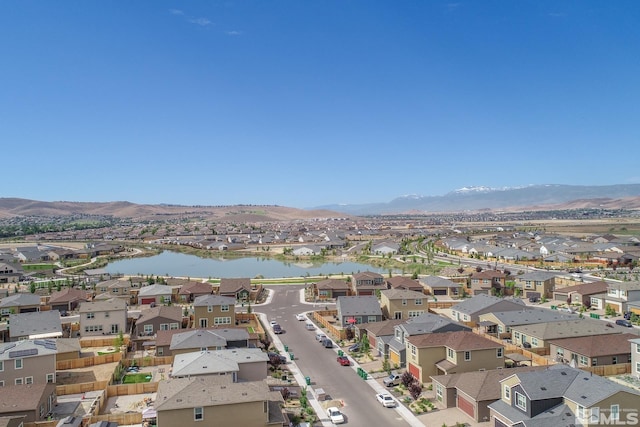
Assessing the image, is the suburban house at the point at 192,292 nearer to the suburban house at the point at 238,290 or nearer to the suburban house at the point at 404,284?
the suburban house at the point at 238,290

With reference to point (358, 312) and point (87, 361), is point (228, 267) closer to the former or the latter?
point (358, 312)

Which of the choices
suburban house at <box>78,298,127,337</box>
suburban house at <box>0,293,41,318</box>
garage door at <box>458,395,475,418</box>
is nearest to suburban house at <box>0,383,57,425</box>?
suburban house at <box>78,298,127,337</box>

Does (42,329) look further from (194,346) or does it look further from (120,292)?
(120,292)

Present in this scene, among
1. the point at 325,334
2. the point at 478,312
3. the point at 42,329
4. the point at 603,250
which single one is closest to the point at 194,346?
the point at 325,334

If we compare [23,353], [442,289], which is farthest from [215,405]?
[442,289]

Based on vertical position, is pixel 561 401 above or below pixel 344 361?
above

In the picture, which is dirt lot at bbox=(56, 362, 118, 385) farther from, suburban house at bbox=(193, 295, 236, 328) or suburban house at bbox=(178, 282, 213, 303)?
suburban house at bbox=(178, 282, 213, 303)
